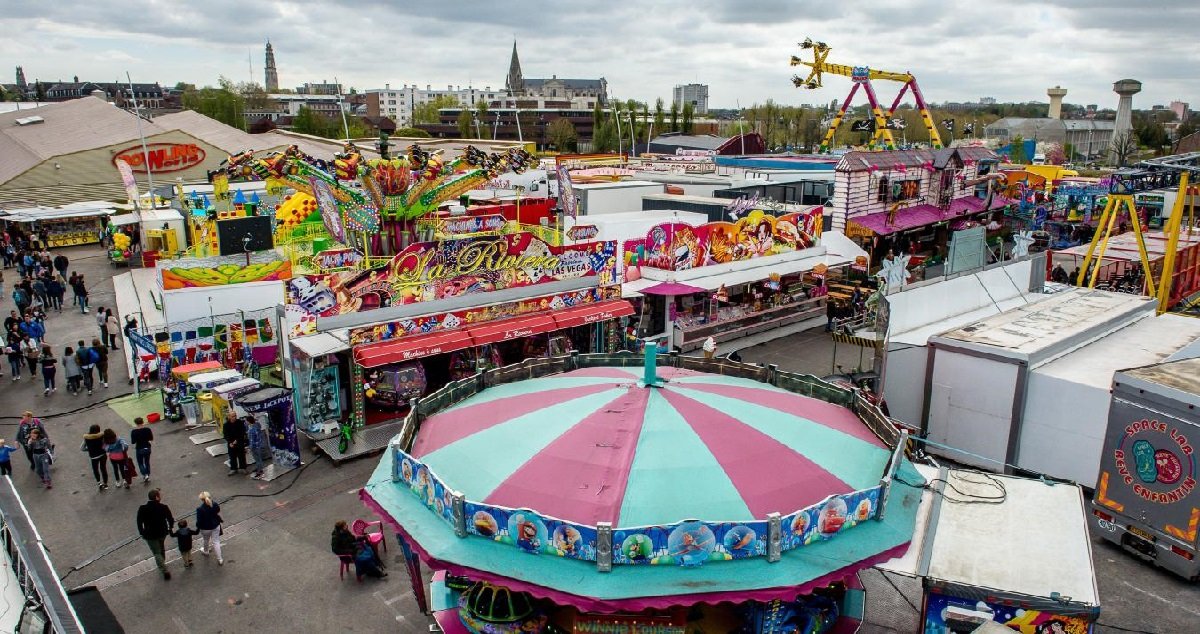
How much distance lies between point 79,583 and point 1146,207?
4921 centimetres

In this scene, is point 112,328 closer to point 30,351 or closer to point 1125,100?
point 30,351

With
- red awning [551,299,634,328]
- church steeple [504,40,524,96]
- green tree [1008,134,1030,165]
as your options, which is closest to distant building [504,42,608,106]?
church steeple [504,40,524,96]

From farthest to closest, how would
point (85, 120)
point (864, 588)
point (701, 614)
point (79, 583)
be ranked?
point (85, 120) → point (79, 583) → point (864, 588) → point (701, 614)

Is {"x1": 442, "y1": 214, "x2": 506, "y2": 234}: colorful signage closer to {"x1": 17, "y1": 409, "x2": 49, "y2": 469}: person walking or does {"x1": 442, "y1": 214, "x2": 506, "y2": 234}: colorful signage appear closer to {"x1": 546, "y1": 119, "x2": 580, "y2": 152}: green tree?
{"x1": 17, "y1": 409, "x2": 49, "y2": 469}: person walking

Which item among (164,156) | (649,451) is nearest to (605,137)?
(164,156)

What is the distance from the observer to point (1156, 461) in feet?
35.1

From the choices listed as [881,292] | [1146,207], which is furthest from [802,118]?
[881,292]

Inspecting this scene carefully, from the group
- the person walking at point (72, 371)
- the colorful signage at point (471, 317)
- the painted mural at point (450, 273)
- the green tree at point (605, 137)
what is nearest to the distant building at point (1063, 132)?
the green tree at point (605, 137)

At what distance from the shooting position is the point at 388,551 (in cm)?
1167

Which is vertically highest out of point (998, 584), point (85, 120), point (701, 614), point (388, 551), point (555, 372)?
point (85, 120)

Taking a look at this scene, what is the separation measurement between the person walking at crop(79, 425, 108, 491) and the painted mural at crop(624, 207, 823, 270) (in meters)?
13.3

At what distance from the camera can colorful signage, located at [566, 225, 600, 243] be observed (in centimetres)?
2112

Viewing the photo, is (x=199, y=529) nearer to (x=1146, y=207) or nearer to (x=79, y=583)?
(x=79, y=583)

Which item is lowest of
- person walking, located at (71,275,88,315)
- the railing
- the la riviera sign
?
person walking, located at (71,275,88,315)
